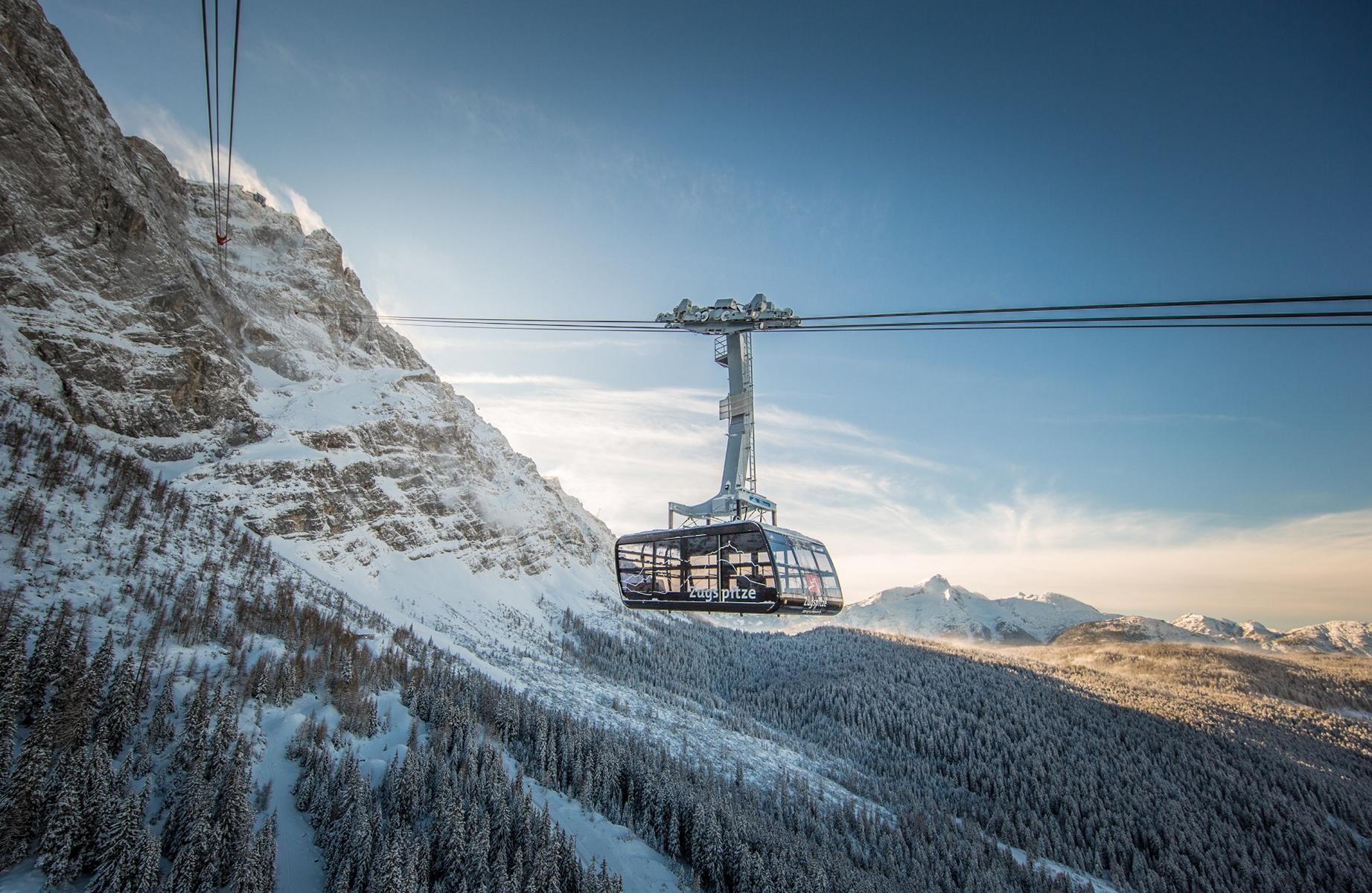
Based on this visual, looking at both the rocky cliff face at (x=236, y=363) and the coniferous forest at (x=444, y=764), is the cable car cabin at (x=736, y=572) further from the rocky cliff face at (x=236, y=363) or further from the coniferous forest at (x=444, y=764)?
the rocky cliff face at (x=236, y=363)

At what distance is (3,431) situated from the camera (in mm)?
69812

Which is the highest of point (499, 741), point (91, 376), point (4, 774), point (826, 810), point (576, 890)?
point (91, 376)

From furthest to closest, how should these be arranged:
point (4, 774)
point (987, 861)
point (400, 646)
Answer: point (400, 646) → point (987, 861) → point (4, 774)

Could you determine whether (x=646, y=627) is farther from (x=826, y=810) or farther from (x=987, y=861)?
(x=987, y=861)

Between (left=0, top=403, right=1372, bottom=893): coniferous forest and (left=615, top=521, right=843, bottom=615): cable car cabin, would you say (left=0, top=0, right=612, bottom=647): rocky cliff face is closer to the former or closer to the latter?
(left=0, top=403, right=1372, bottom=893): coniferous forest

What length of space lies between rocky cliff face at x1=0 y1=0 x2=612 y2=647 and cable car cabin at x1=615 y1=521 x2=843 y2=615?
379ft

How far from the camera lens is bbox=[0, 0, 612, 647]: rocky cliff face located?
9081 cm

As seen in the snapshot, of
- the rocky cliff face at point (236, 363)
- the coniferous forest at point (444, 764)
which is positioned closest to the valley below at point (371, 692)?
the coniferous forest at point (444, 764)

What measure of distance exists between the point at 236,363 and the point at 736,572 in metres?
153

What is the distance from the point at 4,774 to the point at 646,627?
154355 millimetres

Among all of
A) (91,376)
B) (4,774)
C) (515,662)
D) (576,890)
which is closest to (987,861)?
(576,890)

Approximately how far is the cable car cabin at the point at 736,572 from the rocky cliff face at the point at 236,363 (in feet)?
379

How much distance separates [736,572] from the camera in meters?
18.3

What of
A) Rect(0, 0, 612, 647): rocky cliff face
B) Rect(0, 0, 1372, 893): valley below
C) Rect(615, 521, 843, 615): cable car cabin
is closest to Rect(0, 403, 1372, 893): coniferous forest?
Rect(0, 0, 1372, 893): valley below
